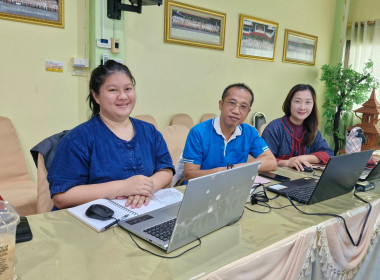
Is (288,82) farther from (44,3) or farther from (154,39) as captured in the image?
(44,3)

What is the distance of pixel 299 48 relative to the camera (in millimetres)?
4711

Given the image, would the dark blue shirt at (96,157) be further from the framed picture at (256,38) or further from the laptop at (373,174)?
the framed picture at (256,38)

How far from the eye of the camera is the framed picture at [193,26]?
3.29m

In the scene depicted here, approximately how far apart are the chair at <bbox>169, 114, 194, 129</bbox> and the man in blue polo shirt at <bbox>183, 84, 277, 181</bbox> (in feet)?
5.37

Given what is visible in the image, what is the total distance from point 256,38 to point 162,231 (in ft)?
12.1

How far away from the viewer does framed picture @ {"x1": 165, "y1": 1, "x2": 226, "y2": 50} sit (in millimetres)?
3291

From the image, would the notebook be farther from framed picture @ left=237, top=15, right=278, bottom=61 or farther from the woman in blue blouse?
framed picture @ left=237, top=15, right=278, bottom=61

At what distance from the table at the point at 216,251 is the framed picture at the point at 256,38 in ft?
10.2

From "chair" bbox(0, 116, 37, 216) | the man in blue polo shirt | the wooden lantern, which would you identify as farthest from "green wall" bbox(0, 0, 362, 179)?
the man in blue polo shirt

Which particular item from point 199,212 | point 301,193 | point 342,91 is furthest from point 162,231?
point 342,91

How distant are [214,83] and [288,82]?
148 centimetres

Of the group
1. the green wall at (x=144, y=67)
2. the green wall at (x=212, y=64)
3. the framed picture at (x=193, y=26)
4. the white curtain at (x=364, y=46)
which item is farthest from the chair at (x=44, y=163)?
the white curtain at (x=364, y=46)

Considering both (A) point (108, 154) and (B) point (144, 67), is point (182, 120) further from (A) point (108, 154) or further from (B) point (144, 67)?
(A) point (108, 154)

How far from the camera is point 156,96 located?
338 cm
